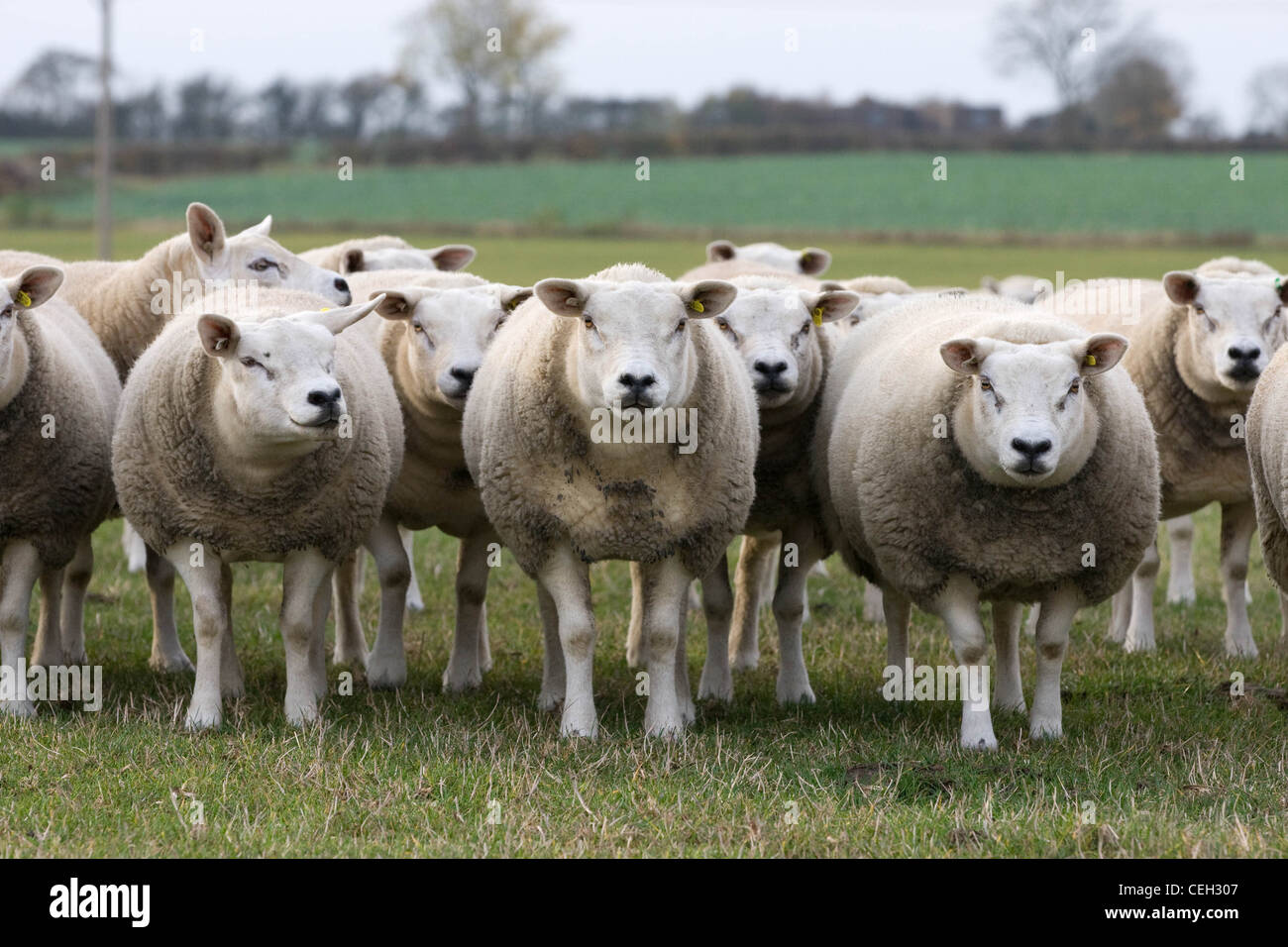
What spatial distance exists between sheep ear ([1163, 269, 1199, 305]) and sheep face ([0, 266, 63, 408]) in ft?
16.5

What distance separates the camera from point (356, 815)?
17.0ft

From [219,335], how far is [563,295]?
1278mm

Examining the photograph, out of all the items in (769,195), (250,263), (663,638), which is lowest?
(663,638)

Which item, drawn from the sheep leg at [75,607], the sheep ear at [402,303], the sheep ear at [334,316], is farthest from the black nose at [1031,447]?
the sheep leg at [75,607]

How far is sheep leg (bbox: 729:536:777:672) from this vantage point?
26.0 feet

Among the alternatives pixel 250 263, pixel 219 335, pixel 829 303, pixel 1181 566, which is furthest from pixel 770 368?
pixel 1181 566

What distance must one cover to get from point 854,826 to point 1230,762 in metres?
1.68

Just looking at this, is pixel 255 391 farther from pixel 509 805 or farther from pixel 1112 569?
pixel 1112 569

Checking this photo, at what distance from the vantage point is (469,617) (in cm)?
745

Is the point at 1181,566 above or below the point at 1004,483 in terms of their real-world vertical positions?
below

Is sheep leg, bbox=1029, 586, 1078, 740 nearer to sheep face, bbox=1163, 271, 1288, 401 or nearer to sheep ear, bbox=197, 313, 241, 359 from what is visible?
sheep face, bbox=1163, 271, 1288, 401

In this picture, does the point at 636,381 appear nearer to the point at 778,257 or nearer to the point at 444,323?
the point at 444,323

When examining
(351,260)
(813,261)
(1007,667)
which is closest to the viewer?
(1007,667)
